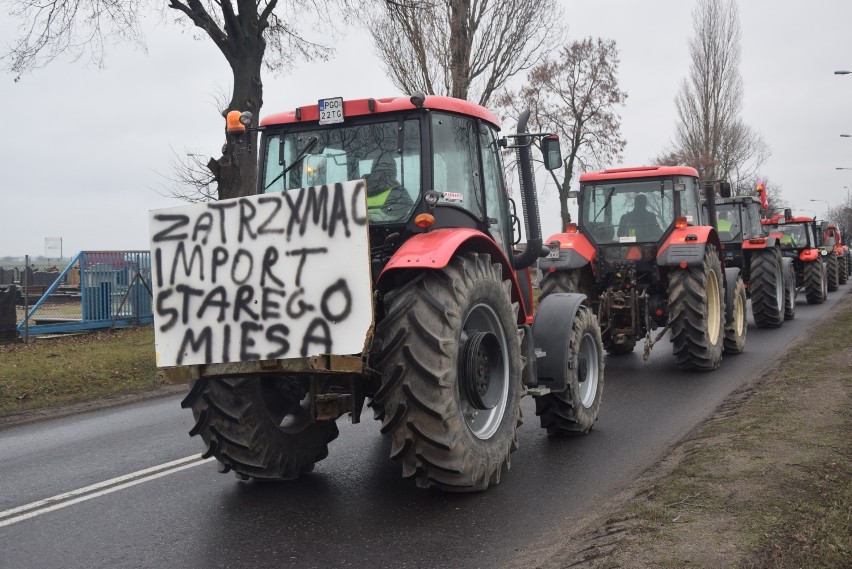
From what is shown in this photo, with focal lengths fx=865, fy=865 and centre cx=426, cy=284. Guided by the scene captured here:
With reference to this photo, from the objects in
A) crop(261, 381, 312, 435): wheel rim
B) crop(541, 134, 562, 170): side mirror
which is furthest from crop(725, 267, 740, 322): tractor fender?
crop(261, 381, 312, 435): wheel rim

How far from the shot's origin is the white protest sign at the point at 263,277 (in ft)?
16.9

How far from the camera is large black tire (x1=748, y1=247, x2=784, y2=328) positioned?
53.2 ft

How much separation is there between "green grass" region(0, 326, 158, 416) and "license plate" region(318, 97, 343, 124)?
20.3 feet

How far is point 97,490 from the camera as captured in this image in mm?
6254

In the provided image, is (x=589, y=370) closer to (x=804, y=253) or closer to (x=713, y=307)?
(x=713, y=307)

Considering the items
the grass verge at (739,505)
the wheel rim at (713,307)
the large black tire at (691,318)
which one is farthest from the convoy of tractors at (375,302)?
the wheel rim at (713,307)

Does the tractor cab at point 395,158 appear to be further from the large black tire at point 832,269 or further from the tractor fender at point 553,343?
the large black tire at point 832,269

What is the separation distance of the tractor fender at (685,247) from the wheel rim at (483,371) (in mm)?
5787

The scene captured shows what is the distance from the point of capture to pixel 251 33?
17.9m

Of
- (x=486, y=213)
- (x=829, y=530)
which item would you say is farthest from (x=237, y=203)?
(x=829, y=530)

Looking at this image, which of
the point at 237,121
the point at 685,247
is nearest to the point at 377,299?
the point at 237,121

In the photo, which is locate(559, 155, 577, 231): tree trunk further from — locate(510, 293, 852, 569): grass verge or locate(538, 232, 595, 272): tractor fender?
locate(510, 293, 852, 569): grass verge

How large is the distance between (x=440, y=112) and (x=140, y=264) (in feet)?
45.5

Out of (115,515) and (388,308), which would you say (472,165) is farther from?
(115,515)
